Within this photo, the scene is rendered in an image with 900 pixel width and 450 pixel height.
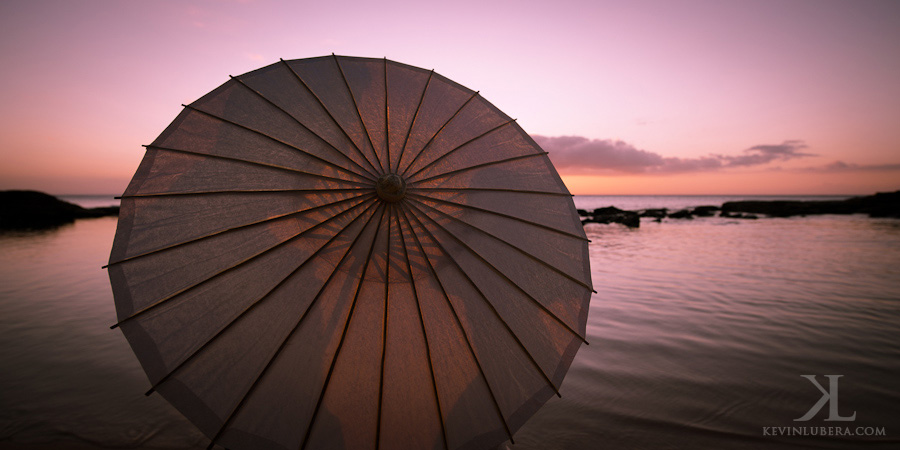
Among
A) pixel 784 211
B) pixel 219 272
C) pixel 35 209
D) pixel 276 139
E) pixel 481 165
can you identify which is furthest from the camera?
pixel 784 211

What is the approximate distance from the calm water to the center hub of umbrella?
8.32ft

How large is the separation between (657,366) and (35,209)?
36.8 meters

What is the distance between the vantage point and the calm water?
3.46 m

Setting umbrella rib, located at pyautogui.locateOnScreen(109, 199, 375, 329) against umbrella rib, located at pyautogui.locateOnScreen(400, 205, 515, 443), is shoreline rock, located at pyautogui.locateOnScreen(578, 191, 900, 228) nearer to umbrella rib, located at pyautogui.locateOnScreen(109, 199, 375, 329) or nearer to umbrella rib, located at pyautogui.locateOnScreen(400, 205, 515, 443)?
umbrella rib, located at pyautogui.locateOnScreen(400, 205, 515, 443)

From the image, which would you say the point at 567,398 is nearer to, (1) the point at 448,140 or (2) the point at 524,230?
(2) the point at 524,230

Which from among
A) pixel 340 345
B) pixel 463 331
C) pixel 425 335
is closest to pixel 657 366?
pixel 463 331

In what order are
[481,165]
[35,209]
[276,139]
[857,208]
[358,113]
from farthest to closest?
[857,208], [35,209], [481,165], [358,113], [276,139]

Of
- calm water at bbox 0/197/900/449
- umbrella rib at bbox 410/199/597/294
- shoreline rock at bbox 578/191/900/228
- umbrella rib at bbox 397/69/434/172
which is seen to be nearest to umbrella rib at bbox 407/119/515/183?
umbrella rib at bbox 397/69/434/172

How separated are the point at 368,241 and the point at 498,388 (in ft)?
3.77

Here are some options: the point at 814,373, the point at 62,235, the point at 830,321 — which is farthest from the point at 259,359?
the point at 62,235

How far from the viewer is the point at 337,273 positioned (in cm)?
222

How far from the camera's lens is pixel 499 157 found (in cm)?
293

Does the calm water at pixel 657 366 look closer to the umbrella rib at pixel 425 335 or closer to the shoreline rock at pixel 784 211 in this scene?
the umbrella rib at pixel 425 335

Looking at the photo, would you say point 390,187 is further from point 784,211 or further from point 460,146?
point 784,211
